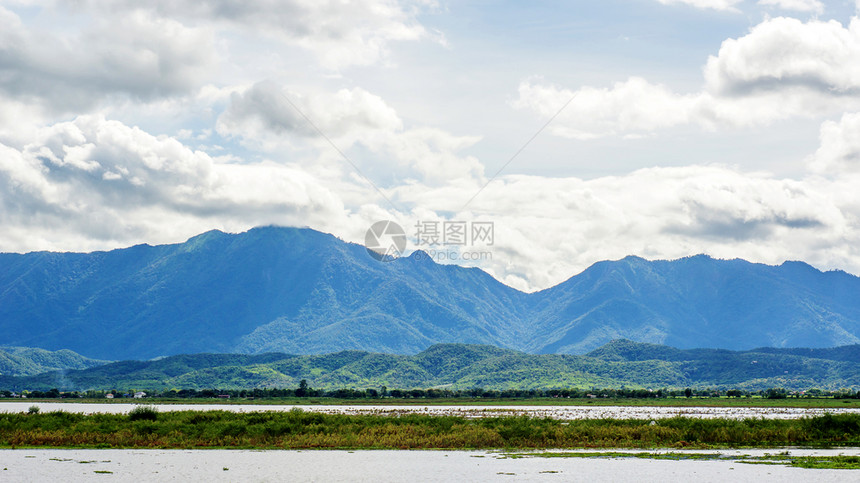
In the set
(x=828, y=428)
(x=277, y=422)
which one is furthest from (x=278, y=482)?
(x=828, y=428)

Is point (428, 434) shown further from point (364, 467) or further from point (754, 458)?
point (754, 458)

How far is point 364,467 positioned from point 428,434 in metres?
18.4

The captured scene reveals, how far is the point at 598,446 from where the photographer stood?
70875 mm

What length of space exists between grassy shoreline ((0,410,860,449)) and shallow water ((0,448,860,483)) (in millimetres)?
5396

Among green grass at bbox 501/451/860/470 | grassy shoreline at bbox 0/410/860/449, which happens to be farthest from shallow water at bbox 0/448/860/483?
grassy shoreline at bbox 0/410/860/449

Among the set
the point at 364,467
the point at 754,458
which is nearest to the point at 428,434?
the point at 364,467

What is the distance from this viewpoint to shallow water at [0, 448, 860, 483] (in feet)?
166

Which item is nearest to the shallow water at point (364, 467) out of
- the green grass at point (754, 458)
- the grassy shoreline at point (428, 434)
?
the green grass at point (754, 458)

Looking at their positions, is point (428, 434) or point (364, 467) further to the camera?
point (428, 434)

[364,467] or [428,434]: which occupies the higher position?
[364,467]

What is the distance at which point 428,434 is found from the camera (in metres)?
75.0

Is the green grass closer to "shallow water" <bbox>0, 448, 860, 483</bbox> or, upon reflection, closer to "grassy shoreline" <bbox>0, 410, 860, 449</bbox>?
"shallow water" <bbox>0, 448, 860, 483</bbox>

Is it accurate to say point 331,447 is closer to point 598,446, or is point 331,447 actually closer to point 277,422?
point 277,422

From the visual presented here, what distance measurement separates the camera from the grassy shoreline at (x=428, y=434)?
7156cm
